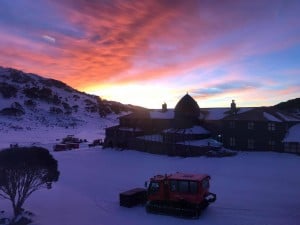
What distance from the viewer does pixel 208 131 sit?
61969 millimetres

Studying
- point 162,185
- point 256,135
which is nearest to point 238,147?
point 256,135

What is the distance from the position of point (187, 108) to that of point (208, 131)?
6.01m

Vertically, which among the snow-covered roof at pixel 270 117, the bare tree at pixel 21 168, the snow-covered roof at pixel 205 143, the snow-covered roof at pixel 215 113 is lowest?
the bare tree at pixel 21 168

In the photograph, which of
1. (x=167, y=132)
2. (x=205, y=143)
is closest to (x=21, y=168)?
(x=205, y=143)

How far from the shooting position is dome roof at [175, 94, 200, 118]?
6469 cm

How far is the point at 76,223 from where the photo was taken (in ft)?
73.9

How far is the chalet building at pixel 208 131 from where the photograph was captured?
180 ft

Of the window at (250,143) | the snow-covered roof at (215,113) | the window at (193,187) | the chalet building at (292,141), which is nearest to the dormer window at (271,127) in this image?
the chalet building at (292,141)

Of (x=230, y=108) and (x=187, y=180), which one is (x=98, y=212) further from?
(x=230, y=108)

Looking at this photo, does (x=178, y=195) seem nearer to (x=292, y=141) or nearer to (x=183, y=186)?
(x=183, y=186)

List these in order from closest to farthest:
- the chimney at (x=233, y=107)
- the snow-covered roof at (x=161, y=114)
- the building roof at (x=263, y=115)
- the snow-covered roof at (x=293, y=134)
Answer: the snow-covered roof at (x=293, y=134) < the building roof at (x=263, y=115) < the chimney at (x=233, y=107) < the snow-covered roof at (x=161, y=114)

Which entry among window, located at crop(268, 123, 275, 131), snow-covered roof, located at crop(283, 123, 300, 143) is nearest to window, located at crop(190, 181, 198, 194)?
snow-covered roof, located at crop(283, 123, 300, 143)

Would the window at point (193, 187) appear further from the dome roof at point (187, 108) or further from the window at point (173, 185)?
the dome roof at point (187, 108)

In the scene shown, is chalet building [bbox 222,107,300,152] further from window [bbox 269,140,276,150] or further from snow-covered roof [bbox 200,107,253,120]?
snow-covered roof [bbox 200,107,253,120]
